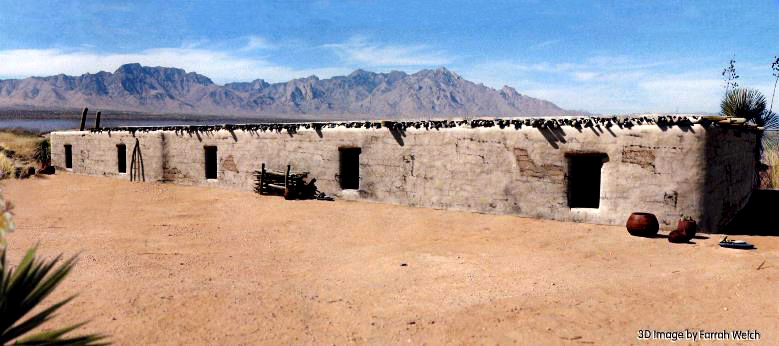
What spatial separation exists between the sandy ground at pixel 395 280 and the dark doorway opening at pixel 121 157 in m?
10.6

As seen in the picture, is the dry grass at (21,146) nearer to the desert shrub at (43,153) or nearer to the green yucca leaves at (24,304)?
the desert shrub at (43,153)

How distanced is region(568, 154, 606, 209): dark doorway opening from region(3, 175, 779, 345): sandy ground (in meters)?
0.96

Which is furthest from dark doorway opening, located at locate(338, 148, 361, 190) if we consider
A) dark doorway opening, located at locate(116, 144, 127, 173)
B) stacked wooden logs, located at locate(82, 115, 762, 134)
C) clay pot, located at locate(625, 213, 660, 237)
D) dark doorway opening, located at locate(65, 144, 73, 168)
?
dark doorway opening, located at locate(65, 144, 73, 168)

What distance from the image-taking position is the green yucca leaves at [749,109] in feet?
60.2

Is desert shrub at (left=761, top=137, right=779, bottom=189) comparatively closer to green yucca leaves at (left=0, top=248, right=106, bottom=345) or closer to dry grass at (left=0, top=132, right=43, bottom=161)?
green yucca leaves at (left=0, top=248, right=106, bottom=345)

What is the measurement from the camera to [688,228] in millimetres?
9445

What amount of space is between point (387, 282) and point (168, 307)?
2.89 meters

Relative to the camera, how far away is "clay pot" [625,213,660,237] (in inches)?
387

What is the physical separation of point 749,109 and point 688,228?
39.8 ft

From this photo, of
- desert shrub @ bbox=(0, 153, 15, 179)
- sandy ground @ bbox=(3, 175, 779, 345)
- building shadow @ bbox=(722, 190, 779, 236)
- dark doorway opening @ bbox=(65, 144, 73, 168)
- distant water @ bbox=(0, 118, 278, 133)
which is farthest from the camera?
distant water @ bbox=(0, 118, 278, 133)

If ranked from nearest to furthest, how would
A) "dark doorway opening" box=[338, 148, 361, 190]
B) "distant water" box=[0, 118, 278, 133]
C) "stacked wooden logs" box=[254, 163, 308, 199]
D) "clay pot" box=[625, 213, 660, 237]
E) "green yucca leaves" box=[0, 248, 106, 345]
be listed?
1. "green yucca leaves" box=[0, 248, 106, 345]
2. "clay pot" box=[625, 213, 660, 237]
3. "dark doorway opening" box=[338, 148, 361, 190]
4. "stacked wooden logs" box=[254, 163, 308, 199]
5. "distant water" box=[0, 118, 278, 133]

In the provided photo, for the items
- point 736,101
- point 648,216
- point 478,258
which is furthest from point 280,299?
point 736,101

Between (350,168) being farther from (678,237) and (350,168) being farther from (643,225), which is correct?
(678,237)

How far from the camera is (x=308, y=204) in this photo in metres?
14.7
